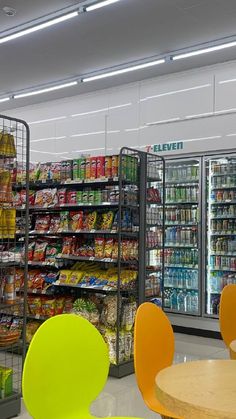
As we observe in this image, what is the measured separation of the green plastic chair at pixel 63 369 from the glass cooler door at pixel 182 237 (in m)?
5.04

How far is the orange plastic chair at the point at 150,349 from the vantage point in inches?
100

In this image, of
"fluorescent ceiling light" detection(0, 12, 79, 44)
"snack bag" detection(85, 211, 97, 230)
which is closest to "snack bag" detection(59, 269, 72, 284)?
"snack bag" detection(85, 211, 97, 230)

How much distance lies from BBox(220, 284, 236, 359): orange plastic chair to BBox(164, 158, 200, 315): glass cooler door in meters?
3.40

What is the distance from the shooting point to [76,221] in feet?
18.1

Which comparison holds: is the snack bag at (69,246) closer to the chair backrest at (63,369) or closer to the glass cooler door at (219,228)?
the glass cooler door at (219,228)

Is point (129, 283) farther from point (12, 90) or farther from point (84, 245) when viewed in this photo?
point (12, 90)

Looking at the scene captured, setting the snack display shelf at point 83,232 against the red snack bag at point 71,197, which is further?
the red snack bag at point 71,197

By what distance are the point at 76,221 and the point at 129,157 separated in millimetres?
1003

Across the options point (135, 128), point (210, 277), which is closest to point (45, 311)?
point (210, 277)

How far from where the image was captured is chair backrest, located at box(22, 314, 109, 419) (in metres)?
1.97

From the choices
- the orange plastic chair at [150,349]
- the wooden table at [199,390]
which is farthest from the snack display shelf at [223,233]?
the wooden table at [199,390]

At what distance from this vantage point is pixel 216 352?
6.01 metres

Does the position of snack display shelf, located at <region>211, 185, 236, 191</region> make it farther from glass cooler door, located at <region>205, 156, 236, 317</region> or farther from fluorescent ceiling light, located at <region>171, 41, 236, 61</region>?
fluorescent ceiling light, located at <region>171, 41, 236, 61</region>

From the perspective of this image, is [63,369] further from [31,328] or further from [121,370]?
[31,328]
